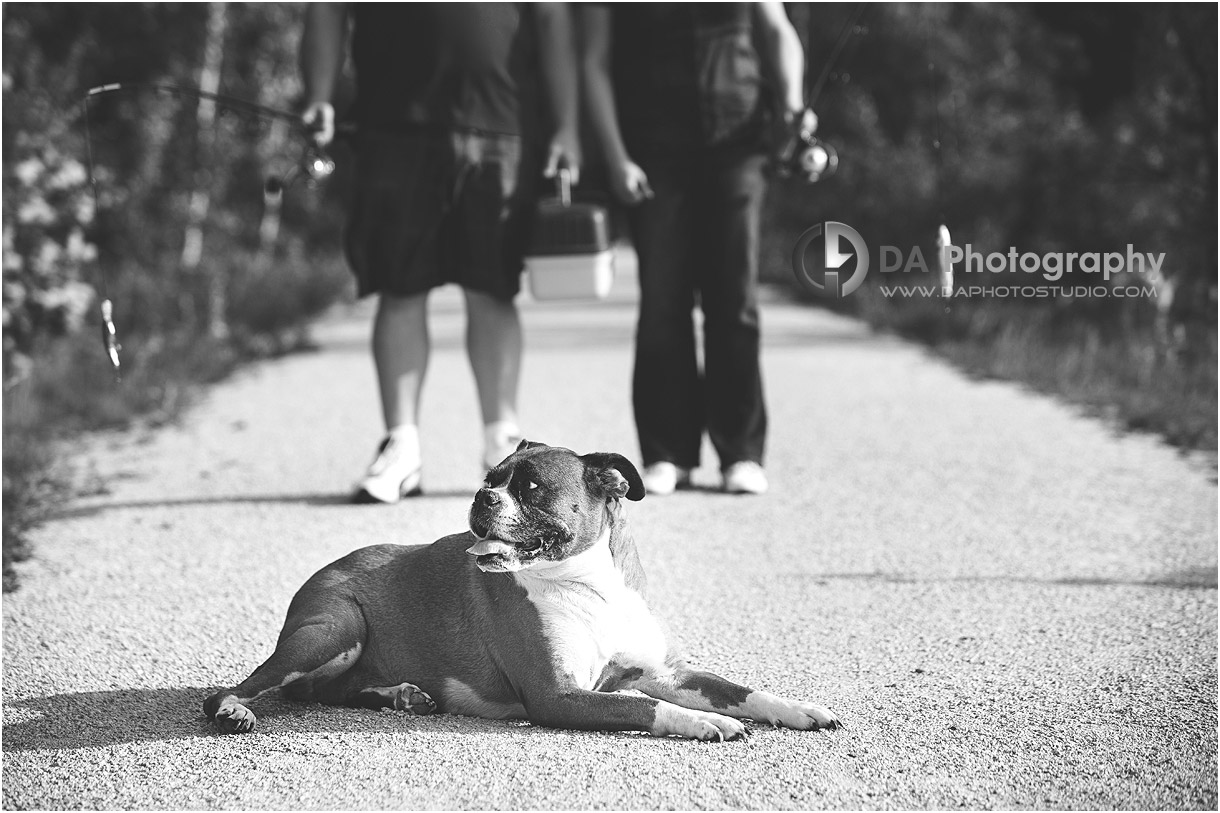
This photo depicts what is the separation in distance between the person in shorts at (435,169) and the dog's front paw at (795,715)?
95.1 inches

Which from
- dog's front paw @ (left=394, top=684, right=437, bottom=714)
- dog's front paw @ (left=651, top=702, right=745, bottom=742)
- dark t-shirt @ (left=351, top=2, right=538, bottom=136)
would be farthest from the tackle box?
dog's front paw @ (left=651, top=702, right=745, bottom=742)

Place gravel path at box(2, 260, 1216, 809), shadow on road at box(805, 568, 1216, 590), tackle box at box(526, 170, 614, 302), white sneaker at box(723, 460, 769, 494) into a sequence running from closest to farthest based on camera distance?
gravel path at box(2, 260, 1216, 809) → shadow on road at box(805, 568, 1216, 590) → tackle box at box(526, 170, 614, 302) → white sneaker at box(723, 460, 769, 494)

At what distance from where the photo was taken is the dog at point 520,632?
10.5 ft

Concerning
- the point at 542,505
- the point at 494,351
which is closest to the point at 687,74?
the point at 494,351

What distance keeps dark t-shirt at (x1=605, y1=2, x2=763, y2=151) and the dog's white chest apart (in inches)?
106

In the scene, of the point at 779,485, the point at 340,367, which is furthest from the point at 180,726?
the point at 340,367

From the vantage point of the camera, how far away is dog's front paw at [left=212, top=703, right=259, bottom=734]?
3.29 metres

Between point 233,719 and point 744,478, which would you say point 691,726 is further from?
point 744,478

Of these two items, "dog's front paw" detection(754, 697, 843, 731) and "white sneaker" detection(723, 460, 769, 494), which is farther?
"white sneaker" detection(723, 460, 769, 494)

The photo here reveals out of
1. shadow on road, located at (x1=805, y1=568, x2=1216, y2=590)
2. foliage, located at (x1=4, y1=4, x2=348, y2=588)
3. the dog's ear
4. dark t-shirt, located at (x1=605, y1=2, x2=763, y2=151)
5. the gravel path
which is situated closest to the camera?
the gravel path

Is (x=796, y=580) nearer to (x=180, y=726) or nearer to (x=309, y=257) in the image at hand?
(x=180, y=726)

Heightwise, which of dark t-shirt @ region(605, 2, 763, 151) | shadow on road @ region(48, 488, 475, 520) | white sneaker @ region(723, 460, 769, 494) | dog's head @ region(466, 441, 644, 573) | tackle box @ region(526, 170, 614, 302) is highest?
dark t-shirt @ region(605, 2, 763, 151)

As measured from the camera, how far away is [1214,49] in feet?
32.6

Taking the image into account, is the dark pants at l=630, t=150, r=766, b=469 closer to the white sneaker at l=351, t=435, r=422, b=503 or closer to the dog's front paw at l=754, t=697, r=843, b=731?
the white sneaker at l=351, t=435, r=422, b=503
